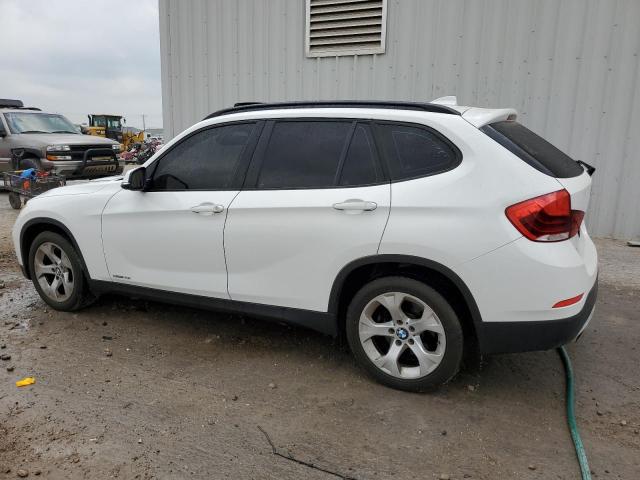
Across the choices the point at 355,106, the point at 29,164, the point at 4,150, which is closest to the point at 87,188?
the point at 355,106

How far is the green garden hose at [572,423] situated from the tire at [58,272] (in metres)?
3.75

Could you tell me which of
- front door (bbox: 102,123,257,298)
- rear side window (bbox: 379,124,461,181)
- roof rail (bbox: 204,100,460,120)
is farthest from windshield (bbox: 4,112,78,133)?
rear side window (bbox: 379,124,461,181)

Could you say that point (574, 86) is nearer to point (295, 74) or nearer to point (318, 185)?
point (295, 74)

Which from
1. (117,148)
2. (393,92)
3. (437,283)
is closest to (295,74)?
(393,92)

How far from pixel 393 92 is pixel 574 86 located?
239 cm

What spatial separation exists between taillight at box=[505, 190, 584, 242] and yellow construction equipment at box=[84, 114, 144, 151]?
31433 mm

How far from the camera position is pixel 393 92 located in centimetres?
749

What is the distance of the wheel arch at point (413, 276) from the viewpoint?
113 inches

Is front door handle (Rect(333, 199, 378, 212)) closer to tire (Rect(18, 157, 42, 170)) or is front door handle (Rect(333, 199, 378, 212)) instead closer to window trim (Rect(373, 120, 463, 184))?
window trim (Rect(373, 120, 463, 184))

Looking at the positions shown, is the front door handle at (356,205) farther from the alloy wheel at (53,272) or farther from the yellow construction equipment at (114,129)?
the yellow construction equipment at (114,129)

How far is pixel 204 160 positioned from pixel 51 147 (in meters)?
8.82

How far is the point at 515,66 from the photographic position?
6879 mm

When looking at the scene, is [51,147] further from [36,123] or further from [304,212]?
[304,212]

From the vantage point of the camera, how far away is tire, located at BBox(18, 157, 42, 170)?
11000 millimetres
